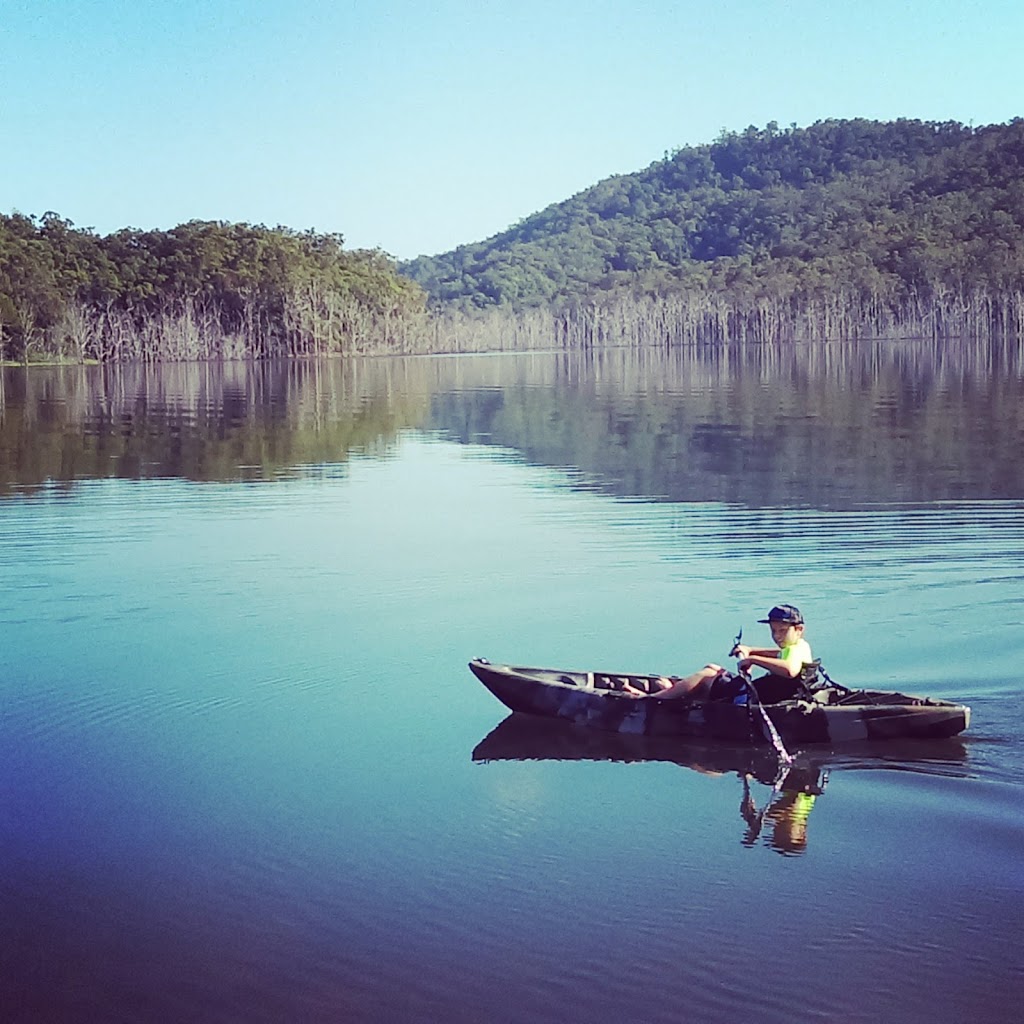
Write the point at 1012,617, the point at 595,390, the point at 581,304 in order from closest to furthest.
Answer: the point at 1012,617 < the point at 595,390 < the point at 581,304

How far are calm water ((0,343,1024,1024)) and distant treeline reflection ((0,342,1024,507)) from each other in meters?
0.58

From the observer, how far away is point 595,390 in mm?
59906

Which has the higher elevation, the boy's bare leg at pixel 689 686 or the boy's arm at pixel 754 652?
the boy's arm at pixel 754 652

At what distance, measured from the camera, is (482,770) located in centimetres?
1002

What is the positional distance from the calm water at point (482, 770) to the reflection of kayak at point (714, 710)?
0.19 meters

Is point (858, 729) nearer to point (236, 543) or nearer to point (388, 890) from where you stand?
point (388, 890)

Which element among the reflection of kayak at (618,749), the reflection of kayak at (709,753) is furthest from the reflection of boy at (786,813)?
the reflection of kayak at (618,749)

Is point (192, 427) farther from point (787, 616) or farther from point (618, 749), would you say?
point (787, 616)


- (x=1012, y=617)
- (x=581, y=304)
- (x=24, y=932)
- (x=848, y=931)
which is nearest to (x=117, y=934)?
(x=24, y=932)

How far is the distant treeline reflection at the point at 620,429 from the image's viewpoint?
25422 millimetres

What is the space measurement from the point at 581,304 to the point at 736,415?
14719 cm

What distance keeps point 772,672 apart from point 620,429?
1045 inches

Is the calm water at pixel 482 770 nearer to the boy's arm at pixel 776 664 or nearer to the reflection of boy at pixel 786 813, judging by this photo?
the reflection of boy at pixel 786 813

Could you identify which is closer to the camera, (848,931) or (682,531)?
(848,931)
